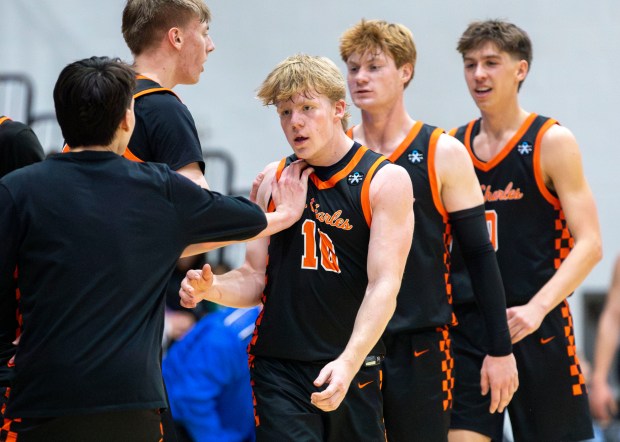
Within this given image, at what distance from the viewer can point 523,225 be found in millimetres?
5027

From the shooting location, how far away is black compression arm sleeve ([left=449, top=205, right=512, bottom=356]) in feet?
14.6

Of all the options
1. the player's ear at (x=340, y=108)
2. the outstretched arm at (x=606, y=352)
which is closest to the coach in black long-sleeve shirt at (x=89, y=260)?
the player's ear at (x=340, y=108)

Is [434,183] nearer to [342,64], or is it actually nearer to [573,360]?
[573,360]

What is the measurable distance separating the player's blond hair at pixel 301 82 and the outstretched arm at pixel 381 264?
0.40 meters

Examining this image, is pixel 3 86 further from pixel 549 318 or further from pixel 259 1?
pixel 549 318

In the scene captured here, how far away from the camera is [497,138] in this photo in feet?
17.2

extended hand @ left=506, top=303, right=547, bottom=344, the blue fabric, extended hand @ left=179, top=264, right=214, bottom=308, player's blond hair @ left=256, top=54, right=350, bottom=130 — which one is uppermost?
player's blond hair @ left=256, top=54, right=350, bottom=130

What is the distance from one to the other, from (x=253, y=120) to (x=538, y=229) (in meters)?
5.44

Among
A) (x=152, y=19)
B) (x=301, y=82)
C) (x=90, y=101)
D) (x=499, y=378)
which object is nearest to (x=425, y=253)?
(x=499, y=378)

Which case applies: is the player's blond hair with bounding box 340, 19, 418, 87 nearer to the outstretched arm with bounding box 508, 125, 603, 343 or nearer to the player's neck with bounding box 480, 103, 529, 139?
the player's neck with bounding box 480, 103, 529, 139

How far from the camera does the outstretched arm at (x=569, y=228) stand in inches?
187

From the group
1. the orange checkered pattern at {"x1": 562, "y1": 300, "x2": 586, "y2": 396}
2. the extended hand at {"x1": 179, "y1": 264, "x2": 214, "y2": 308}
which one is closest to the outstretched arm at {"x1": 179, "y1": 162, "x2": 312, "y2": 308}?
the extended hand at {"x1": 179, "y1": 264, "x2": 214, "y2": 308}

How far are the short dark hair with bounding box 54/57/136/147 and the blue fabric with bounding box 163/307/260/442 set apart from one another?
236 cm

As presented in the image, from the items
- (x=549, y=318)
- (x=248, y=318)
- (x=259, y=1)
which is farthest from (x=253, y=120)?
(x=549, y=318)
